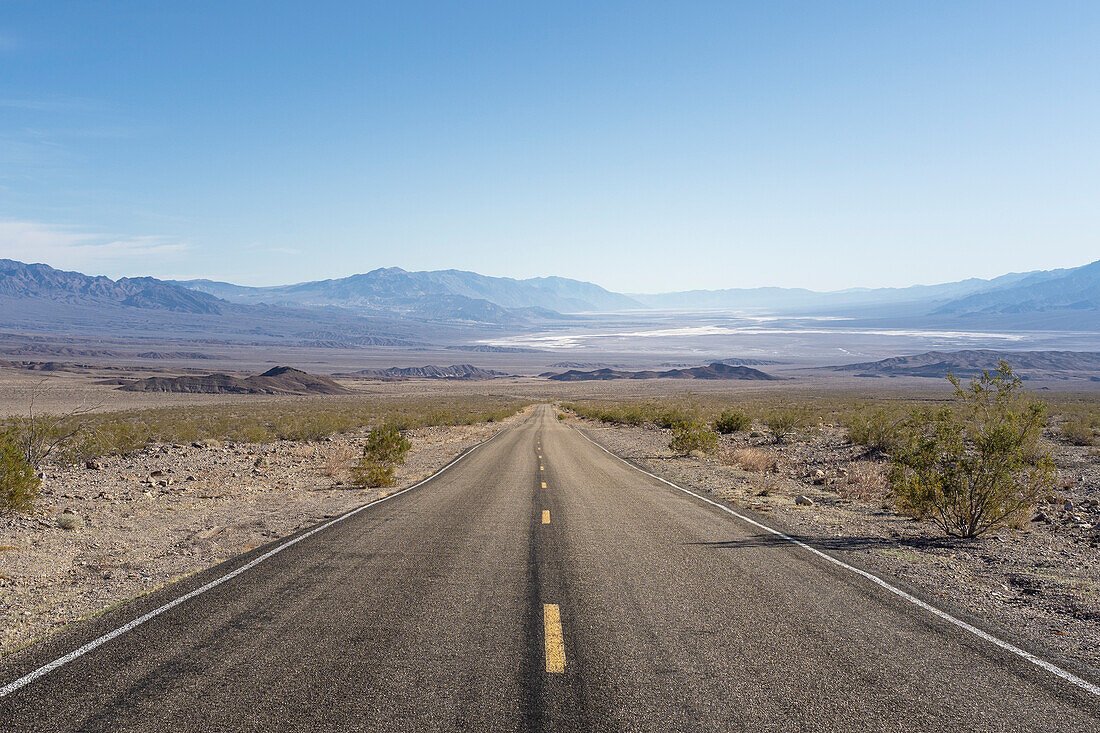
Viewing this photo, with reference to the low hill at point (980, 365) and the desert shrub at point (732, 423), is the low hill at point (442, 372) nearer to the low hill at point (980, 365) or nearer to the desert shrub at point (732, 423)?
the low hill at point (980, 365)

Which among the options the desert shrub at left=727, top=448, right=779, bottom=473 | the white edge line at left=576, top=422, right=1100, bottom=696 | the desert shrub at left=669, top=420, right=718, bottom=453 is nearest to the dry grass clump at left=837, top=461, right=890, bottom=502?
the desert shrub at left=727, top=448, right=779, bottom=473

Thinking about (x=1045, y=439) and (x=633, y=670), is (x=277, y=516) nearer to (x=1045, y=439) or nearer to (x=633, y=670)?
(x=633, y=670)

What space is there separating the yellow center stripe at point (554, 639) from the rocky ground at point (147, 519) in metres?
4.91

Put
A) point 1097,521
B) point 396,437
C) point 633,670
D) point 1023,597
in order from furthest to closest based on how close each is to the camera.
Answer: point 396,437 < point 1097,521 < point 1023,597 < point 633,670

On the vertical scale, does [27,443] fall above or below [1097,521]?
above

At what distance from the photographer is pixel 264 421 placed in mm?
35719

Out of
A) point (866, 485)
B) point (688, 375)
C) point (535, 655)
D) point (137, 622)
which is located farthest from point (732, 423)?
point (688, 375)

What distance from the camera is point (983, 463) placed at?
10.5 metres

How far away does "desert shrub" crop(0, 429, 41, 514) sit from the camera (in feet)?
34.8

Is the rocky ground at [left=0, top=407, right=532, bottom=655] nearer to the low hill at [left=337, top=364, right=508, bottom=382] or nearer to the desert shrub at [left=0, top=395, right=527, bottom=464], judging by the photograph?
the desert shrub at [left=0, top=395, right=527, bottom=464]

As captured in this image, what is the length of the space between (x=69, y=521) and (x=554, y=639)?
9.75 meters

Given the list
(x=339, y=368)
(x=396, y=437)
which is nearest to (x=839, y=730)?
(x=396, y=437)

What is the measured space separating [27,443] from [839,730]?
58.2 feet

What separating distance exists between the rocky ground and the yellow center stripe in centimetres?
491
